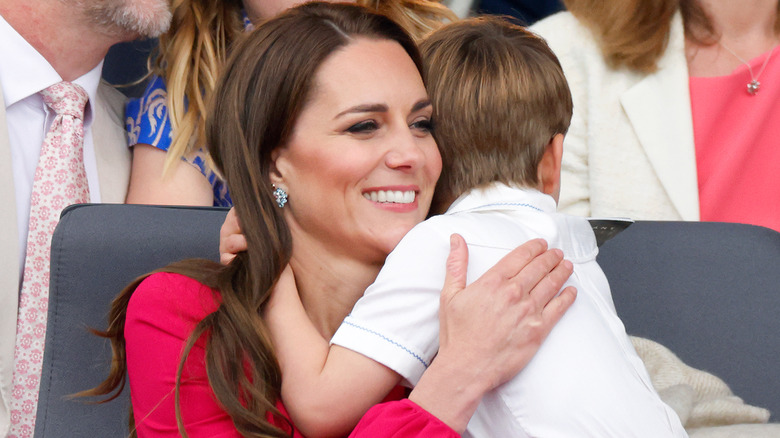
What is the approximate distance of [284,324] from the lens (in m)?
1.09

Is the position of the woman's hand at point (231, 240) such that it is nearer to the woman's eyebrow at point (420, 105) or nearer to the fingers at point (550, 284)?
the woman's eyebrow at point (420, 105)

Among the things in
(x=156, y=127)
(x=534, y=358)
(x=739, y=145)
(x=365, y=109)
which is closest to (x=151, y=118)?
(x=156, y=127)

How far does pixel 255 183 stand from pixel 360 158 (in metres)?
0.14

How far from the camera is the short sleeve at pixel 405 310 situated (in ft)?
3.36

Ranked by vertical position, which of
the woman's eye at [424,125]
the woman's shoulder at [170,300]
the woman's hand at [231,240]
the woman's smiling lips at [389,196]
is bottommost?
the woman's shoulder at [170,300]

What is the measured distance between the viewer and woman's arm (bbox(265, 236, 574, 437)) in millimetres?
1006

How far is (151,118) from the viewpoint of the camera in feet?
5.80

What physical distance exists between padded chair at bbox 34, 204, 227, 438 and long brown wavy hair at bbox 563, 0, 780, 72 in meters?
1.05

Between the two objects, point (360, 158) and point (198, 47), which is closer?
point (360, 158)

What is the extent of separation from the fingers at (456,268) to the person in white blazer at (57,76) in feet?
2.81

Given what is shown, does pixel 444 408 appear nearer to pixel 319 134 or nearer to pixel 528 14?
pixel 319 134

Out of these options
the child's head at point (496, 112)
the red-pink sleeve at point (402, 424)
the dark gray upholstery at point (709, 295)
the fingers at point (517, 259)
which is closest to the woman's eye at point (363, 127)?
→ the child's head at point (496, 112)

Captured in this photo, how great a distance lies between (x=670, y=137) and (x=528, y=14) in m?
0.61

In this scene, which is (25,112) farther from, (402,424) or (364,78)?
(402,424)
